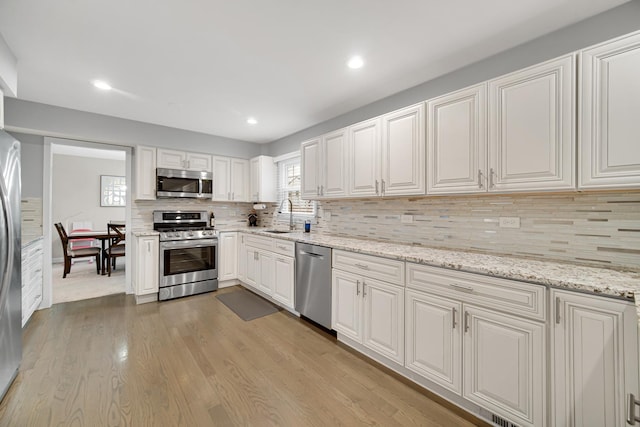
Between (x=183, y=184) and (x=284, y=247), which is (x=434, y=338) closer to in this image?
(x=284, y=247)

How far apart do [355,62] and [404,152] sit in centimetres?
90

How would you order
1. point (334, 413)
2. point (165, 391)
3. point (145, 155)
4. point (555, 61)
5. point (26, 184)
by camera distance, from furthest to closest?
point (145, 155) → point (26, 184) → point (165, 391) → point (334, 413) → point (555, 61)

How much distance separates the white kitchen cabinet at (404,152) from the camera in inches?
89.8

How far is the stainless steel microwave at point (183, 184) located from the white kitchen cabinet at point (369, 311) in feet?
9.26

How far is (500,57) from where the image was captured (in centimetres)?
214

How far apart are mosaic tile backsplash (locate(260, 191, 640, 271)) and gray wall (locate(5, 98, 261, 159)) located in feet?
10.7

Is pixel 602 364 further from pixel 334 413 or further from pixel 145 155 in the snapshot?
pixel 145 155

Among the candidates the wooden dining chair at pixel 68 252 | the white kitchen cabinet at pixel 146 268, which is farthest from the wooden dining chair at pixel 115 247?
the white kitchen cabinet at pixel 146 268

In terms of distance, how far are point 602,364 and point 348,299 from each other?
1621 millimetres

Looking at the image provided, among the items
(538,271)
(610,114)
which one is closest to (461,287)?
(538,271)

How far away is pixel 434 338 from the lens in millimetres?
1817

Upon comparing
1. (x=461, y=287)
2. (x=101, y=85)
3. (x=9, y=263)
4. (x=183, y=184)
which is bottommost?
(x=461, y=287)

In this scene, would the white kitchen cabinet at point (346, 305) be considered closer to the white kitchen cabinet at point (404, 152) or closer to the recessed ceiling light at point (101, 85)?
the white kitchen cabinet at point (404, 152)

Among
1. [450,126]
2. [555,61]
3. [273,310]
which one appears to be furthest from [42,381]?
[555,61]
